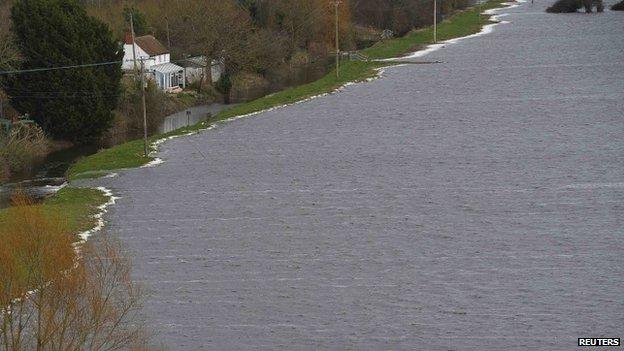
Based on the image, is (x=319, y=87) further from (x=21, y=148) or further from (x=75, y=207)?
(x=75, y=207)

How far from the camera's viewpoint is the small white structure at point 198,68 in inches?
2712

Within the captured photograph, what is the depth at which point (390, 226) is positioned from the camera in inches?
1121

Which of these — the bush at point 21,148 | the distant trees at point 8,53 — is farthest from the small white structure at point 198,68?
the bush at point 21,148

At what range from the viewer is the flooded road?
2077 cm

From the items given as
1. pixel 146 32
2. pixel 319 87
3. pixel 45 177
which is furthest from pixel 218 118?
pixel 146 32

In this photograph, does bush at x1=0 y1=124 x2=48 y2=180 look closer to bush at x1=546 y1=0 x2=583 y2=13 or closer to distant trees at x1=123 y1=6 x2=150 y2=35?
distant trees at x1=123 y1=6 x2=150 y2=35

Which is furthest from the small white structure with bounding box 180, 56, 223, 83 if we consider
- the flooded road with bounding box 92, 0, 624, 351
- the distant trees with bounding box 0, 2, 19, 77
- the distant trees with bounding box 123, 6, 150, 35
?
the flooded road with bounding box 92, 0, 624, 351

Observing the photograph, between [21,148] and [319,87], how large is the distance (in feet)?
66.5

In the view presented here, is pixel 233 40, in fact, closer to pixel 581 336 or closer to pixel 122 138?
pixel 122 138

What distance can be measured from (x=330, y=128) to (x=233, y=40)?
27552 millimetres

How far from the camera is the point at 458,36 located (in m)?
88.2

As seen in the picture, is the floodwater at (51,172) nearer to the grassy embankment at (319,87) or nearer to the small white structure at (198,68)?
the grassy embankment at (319,87)

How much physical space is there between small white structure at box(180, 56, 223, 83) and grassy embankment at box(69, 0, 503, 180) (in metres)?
8.49

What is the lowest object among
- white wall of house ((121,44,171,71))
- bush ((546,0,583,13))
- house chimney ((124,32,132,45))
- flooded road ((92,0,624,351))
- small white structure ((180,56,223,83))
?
flooded road ((92,0,624,351))
